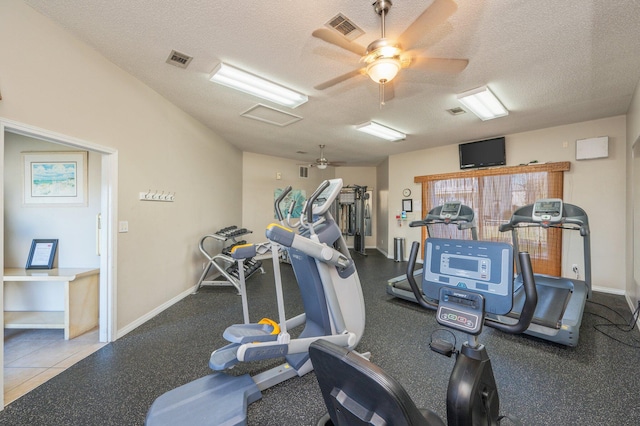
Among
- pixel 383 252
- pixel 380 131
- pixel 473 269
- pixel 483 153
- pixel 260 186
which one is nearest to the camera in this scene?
pixel 473 269

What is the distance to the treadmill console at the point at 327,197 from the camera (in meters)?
2.08

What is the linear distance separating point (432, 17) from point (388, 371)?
8.39 ft

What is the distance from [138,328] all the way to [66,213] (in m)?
1.59

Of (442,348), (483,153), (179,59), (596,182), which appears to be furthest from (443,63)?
(596,182)

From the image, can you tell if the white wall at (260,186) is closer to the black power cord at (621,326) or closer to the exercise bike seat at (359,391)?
the exercise bike seat at (359,391)

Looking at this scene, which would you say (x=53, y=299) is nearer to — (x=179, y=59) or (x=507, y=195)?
(x=179, y=59)

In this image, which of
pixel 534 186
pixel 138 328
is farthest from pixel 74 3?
pixel 534 186

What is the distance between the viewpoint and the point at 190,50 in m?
2.40

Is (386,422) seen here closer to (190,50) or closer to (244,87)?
(190,50)

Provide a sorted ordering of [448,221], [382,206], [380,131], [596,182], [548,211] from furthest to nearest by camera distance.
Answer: [382,206] < [380,131] < [596,182] < [448,221] < [548,211]

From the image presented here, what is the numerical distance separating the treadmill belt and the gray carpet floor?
0.23m

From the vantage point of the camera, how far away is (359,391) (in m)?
0.76

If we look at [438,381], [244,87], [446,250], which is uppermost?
[244,87]

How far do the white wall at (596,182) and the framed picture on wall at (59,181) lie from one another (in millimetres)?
6611
